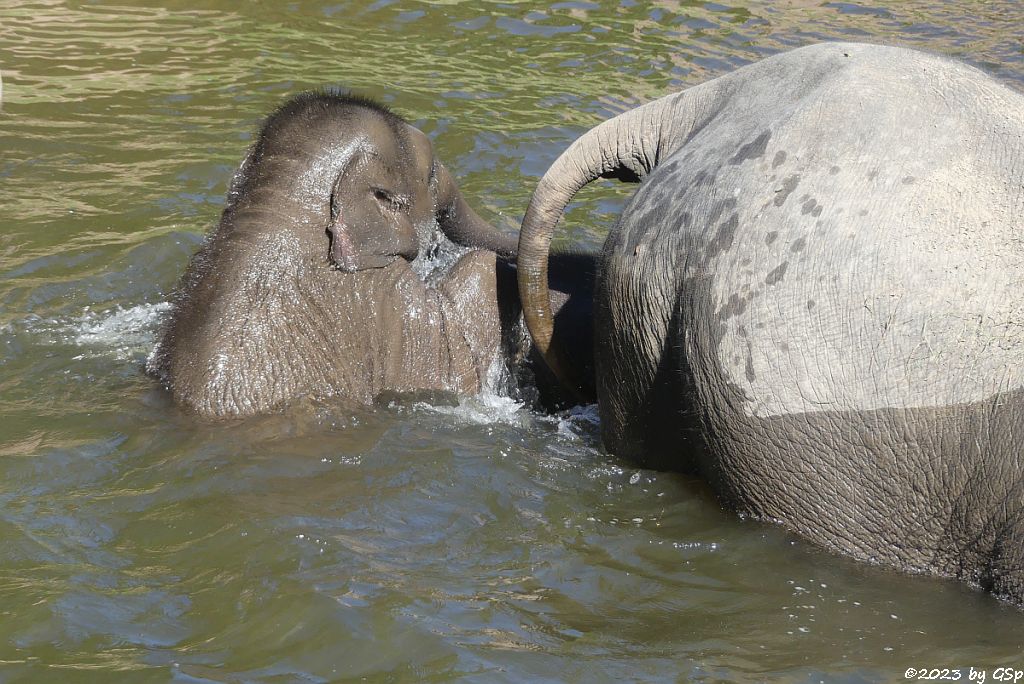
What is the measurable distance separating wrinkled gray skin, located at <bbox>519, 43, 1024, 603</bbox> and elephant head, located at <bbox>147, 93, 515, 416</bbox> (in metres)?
1.19

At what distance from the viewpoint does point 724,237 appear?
3781 millimetres

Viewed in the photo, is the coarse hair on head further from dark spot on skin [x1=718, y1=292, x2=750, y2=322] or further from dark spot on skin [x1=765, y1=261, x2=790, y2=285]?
dark spot on skin [x1=765, y1=261, x2=790, y2=285]

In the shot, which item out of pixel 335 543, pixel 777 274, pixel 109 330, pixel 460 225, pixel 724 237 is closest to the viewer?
pixel 777 274

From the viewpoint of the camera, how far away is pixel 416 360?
16.6 feet

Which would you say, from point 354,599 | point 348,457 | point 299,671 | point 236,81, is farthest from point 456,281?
point 236,81

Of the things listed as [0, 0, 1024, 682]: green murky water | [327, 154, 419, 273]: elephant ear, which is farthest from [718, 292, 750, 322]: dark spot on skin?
[327, 154, 419, 273]: elephant ear

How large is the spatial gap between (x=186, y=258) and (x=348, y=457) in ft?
8.64

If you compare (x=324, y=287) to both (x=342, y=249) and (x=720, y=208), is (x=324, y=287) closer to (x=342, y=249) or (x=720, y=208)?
(x=342, y=249)

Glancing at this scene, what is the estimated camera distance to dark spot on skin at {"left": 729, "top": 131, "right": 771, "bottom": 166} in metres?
3.84

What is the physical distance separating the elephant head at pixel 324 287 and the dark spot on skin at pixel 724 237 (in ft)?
5.13

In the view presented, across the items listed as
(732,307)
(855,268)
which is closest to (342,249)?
(732,307)

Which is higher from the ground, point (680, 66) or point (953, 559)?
point (680, 66)

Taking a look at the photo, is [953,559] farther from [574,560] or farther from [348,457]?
[348,457]

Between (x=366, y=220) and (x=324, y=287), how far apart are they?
→ 1.09ft
